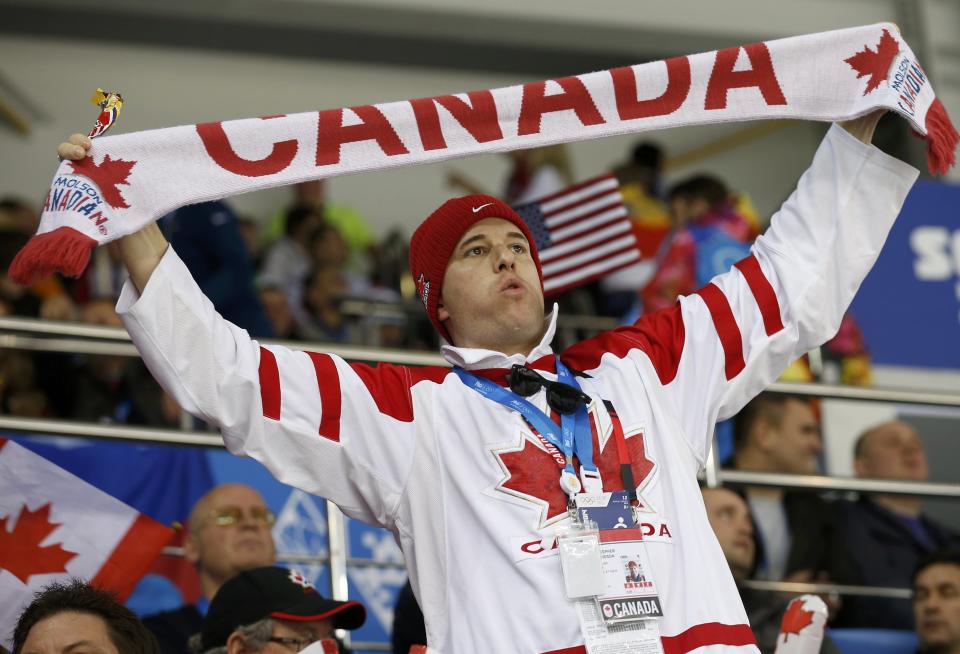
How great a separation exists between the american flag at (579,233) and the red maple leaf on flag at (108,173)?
237cm

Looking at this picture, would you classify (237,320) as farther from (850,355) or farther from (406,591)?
(850,355)

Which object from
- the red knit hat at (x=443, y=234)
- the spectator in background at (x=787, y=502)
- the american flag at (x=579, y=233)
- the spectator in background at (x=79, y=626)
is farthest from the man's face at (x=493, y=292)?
the spectator in background at (x=787, y=502)

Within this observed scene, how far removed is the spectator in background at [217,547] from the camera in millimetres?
4348

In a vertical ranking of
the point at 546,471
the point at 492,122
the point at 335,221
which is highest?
the point at 335,221

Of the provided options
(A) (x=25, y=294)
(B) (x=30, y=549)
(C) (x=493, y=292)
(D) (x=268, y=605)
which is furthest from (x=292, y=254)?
(C) (x=493, y=292)

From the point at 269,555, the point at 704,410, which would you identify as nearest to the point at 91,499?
the point at 269,555

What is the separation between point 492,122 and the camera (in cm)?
351

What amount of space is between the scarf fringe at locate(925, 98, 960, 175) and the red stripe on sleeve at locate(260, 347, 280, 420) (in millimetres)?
1710

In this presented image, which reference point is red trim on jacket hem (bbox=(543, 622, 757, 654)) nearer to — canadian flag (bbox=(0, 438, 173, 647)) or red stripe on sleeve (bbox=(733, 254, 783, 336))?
red stripe on sleeve (bbox=(733, 254, 783, 336))

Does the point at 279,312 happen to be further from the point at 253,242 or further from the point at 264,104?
the point at 264,104

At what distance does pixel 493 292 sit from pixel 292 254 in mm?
5371

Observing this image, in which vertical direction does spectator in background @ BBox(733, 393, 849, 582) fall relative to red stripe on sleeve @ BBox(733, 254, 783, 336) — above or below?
below

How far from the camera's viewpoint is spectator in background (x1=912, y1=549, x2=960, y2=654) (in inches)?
186

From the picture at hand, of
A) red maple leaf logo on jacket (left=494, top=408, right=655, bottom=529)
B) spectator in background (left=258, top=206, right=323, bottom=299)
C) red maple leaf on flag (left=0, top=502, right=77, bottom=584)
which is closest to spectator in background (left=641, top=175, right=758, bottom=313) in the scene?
spectator in background (left=258, top=206, right=323, bottom=299)
